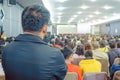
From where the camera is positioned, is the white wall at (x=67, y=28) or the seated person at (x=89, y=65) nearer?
the seated person at (x=89, y=65)

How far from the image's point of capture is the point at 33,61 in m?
1.51

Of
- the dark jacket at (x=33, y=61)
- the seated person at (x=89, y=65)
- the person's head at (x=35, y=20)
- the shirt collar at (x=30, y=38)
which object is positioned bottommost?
Result: the seated person at (x=89, y=65)

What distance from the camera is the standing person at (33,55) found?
152 cm

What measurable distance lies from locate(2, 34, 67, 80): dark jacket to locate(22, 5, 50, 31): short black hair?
6 cm

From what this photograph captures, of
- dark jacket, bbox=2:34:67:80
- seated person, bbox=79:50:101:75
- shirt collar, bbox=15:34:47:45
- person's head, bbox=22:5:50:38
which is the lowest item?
seated person, bbox=79:50:101:75

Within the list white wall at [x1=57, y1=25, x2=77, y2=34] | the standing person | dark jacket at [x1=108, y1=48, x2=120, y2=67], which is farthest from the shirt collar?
white wall at [x1=57, y1=25, x2=77, y2=34]

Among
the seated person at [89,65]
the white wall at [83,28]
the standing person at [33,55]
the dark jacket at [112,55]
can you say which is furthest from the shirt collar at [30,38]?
the white wall at [83,28]

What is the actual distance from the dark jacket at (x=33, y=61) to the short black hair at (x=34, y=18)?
0.18 feet

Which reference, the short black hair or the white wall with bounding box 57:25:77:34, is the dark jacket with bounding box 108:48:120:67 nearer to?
the short black hair

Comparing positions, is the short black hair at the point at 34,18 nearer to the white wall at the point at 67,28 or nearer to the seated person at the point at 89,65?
the seated person at the point at 89,65

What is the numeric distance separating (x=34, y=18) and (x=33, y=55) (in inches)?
9.0

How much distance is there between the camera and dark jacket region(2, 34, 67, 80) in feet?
4.97

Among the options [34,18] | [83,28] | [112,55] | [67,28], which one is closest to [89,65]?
[112,55]

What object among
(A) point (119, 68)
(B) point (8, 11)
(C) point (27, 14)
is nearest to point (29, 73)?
(C) point (27, 14)
